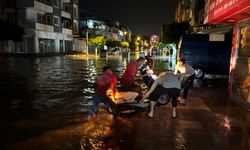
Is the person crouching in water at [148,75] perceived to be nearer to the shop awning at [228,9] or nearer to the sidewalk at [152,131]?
the sidewalk at [152,131]

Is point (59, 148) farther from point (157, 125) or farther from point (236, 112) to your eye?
point (236, 112)

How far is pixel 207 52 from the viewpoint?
54.5 feet

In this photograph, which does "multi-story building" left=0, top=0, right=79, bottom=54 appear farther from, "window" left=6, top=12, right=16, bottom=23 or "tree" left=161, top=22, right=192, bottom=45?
"tree" left=161, top=22, right=192, bottom=45

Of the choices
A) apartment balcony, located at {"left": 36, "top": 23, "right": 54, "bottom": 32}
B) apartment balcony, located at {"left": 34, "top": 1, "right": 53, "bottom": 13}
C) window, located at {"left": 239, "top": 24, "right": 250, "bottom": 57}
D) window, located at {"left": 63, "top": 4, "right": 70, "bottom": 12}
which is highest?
window, located at {"left": 63, "top": 4, "right": 70, "bottom": 12}

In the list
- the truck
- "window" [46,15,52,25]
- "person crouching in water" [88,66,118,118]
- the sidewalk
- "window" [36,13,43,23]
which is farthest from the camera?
"window" [46,15,52,25]

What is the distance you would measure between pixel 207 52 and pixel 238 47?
6.49 meters

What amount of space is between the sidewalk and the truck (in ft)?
26.0

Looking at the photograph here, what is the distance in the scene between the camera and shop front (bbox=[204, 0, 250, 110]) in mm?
8852

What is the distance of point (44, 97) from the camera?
10.9m

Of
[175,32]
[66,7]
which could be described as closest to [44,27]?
[66,7]

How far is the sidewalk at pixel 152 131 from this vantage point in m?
5.85

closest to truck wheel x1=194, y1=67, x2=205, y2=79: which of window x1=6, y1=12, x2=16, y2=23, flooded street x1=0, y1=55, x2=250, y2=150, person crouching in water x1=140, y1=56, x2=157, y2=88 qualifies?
flooded street x1=0, y1=55, x2=250, y2=150

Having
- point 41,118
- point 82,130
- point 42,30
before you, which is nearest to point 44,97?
point 41,118

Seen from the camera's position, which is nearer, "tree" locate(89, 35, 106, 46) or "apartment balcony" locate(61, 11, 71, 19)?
"apartment balcony" locate(61, 11, 71, 19)
